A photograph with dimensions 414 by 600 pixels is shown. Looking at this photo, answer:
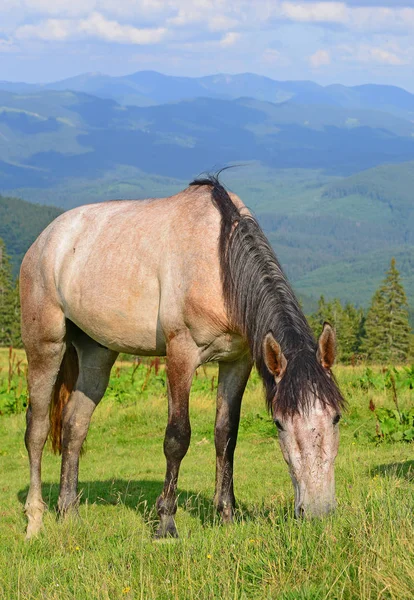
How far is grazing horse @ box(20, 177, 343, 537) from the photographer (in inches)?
237

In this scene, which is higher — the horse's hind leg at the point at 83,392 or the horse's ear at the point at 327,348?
the horse's ear at the point at 327,348

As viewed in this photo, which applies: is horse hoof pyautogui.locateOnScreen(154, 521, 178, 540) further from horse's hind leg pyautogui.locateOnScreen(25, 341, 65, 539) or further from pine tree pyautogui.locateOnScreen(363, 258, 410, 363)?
pine tree pyautogui.locateOnScreen(363, 258, 410, 363)

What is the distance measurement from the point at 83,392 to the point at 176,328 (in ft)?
7.77

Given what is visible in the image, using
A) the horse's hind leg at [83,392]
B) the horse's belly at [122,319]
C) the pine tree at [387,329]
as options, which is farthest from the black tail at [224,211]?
the pine tree at [387,329]

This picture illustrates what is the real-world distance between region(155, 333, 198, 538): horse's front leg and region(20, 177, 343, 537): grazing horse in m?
0.01

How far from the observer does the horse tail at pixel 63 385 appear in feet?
30.7

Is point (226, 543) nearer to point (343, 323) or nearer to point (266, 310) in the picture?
point (266, 310)

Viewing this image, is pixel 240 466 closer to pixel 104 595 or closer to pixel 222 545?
pixel 222 545

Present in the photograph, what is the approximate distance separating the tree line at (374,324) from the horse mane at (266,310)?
52.9m

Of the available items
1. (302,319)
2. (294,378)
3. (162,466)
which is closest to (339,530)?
(294,378)

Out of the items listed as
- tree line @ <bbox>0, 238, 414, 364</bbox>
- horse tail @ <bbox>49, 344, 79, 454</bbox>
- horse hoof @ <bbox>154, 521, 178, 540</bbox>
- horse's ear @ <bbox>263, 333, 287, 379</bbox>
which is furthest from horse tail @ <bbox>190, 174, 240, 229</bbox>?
tree line @ <bbox>0, 238, 414, 364</bbox>

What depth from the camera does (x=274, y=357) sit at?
618 cm

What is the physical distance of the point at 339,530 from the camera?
16.5ft

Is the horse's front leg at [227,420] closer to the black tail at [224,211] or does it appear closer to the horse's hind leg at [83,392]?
the black tail at [224,211]
